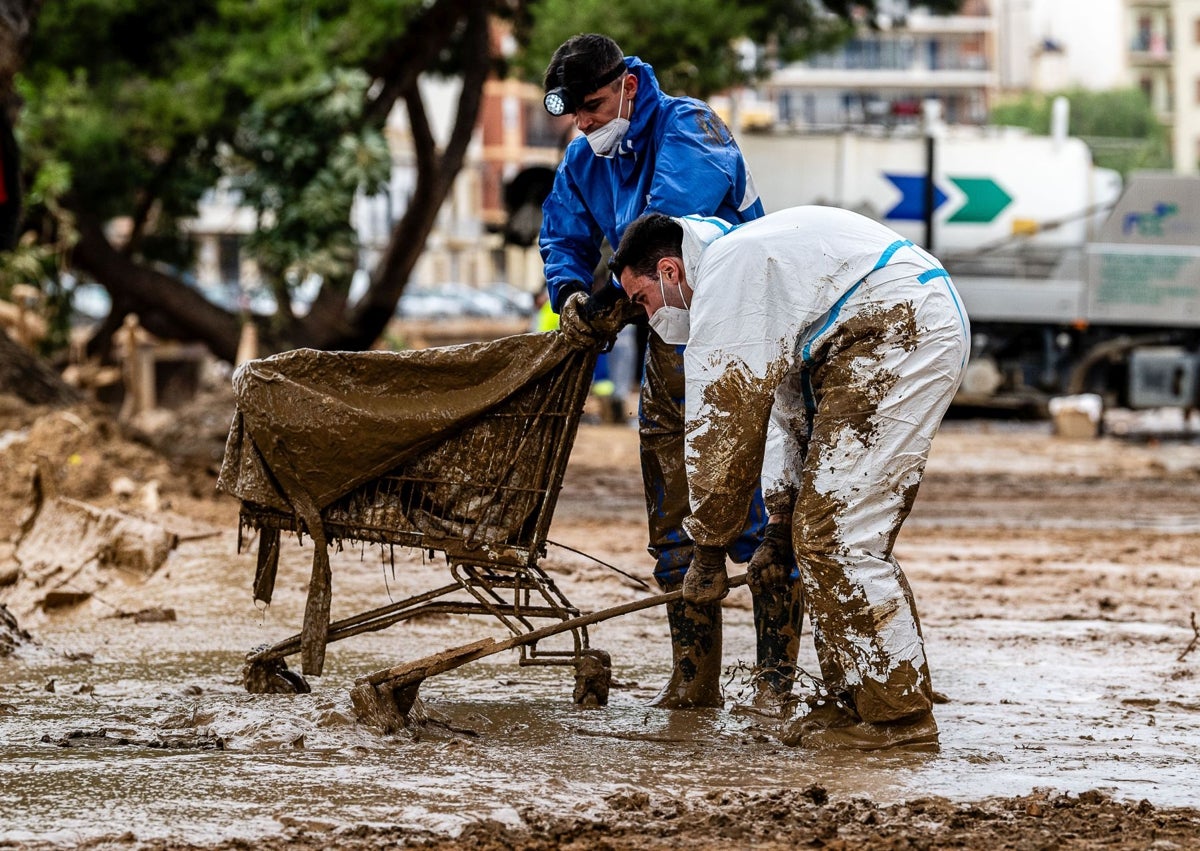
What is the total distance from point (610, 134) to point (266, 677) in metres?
2.01

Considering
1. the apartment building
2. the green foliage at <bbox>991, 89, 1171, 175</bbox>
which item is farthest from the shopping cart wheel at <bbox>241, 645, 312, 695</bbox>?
the apartment building

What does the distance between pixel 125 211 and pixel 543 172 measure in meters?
4.16

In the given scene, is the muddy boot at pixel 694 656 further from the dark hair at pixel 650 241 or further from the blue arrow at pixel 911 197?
the blue arrow at pixel 911 197

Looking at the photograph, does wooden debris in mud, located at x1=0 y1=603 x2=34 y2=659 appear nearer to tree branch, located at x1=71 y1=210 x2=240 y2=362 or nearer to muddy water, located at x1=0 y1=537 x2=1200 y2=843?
muddy water, located at x1=0 y1=537 x2=1200 y2=843

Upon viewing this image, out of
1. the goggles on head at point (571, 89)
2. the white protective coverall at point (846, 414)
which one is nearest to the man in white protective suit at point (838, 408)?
the white protective coverall at point (846, 414)

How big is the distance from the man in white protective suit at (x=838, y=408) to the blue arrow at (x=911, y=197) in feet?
48.0

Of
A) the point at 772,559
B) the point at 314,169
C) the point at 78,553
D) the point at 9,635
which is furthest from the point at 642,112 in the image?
the point at 314,169

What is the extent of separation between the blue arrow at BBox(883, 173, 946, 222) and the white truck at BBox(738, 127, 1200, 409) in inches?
0.5

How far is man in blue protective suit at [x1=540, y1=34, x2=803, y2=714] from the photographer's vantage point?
5059mm

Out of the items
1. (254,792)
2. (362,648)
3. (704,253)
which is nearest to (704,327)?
(704,253)

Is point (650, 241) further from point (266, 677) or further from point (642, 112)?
point (266, 677)

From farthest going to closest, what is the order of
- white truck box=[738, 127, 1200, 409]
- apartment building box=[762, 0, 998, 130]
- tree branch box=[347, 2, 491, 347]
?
apartment building box=[762, 0, 998, 130], white truck box=[738, 127, 1200, 409], tree branch box=[347, 2, 491, 347]

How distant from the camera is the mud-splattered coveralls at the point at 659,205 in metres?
5.04

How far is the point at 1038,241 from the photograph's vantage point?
62.0ft
